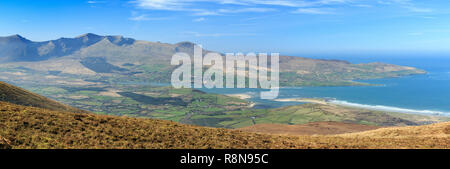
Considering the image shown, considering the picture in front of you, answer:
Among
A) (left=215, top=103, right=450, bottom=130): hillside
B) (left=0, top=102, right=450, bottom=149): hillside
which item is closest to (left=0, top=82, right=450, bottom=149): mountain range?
(left=0, top=102, right=450, bottom=149): hillside

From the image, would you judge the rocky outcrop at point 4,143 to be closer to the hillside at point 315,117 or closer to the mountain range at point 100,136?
the mountain range at point 100,136

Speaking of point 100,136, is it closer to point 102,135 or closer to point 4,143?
point 102,135

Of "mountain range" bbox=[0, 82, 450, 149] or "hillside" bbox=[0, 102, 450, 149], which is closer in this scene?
"mountain range" bbox=[0, 82, 450, 149]

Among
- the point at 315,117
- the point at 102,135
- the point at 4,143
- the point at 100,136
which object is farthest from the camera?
the point at 315,117

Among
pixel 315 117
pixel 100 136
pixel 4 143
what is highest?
pixel 4 143

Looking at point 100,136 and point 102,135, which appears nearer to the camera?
point 100,136

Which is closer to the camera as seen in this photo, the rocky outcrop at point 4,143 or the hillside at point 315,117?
the rocky outcrop at point 4,143

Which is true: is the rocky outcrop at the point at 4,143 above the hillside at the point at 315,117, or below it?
above

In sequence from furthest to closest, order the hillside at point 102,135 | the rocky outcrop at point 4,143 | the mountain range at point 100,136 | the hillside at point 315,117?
the hillside at point 315,117, the hillside at point 102,135, the mountain range at point 100,136, the rocky outcrop at point 4,143

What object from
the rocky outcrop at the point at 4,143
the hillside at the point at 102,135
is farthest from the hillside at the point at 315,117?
the rocky outcrop at the point at 4,143

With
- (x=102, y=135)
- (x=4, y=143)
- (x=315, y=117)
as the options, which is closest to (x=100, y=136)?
(x=102, y=135)

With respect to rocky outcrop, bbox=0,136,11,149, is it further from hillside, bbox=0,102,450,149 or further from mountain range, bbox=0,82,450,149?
hillside, bbox=0,102,450,149

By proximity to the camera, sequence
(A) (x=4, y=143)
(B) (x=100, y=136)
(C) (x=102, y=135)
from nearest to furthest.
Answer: (A) (x=4, y=143), (B) (x=100, y=136), (C) (x=102, y=135)
